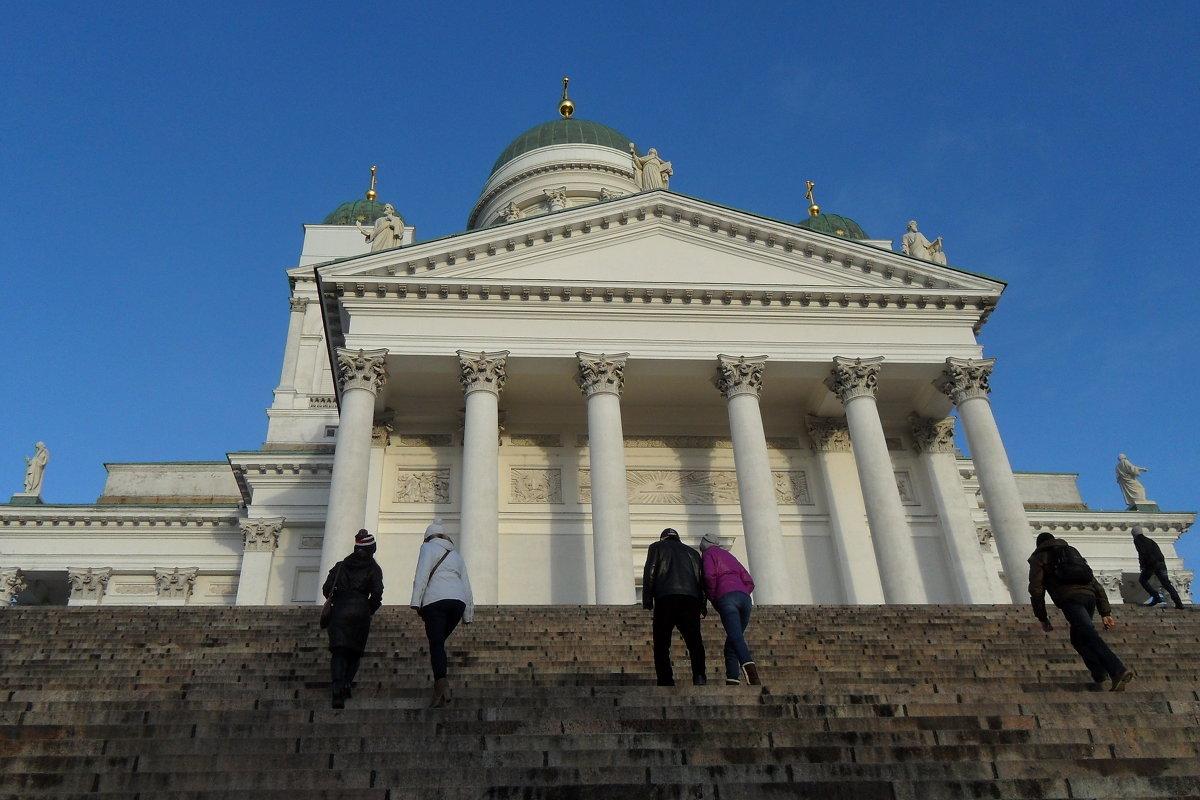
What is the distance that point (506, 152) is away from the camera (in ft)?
146

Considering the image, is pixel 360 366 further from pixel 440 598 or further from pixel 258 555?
pixel 440 598

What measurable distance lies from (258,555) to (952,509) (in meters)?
18.5

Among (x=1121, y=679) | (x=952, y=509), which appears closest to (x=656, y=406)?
(x=952, y=509)

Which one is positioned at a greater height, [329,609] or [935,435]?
[935,435]

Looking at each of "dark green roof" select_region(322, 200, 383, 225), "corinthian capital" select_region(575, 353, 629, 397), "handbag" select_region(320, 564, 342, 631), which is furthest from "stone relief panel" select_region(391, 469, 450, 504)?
"dark green roof" select_region(322, 200, 383, 225)

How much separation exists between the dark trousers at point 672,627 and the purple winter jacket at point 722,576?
0.87 feet

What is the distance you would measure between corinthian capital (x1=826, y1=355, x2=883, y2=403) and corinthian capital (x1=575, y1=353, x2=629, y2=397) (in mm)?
4867

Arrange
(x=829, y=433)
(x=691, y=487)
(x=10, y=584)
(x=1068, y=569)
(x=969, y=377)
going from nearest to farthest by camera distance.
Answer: (x=1068, y=569), (x=969, y=377), (x=691, y=487), (x=829, y=433), (x=10, y=584)

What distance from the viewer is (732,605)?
8195mm

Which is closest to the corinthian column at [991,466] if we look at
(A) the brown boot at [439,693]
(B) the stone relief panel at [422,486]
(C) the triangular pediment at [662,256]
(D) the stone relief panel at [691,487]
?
(C) the triangular pediment at [662,256]

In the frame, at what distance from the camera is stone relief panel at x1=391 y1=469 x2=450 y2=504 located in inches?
884

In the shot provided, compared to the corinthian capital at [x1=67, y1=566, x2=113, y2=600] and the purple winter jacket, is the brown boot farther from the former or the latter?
the corinthian capital at [x1=67, y1=566, x2=113, y2=600]

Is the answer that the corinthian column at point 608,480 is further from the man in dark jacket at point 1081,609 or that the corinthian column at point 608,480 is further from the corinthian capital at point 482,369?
the man in dark jacket at point 1081,609

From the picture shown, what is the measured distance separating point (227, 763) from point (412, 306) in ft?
50.3
